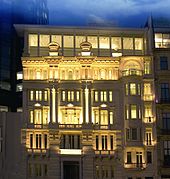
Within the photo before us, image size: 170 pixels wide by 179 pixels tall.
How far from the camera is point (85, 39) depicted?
71625mm

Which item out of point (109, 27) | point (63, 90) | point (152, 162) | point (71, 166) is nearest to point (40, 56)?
point (63, 90)

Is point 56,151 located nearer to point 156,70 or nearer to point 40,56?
point 40,56

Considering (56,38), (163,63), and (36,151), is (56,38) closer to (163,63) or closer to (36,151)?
(163,63)

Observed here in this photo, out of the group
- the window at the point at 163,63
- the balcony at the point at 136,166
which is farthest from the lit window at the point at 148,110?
the balcony at the point at 136,166

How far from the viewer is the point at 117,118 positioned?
6669 centimetres

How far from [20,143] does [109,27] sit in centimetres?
2229

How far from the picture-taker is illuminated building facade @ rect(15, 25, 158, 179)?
65.1 meters

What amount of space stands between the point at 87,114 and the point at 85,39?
1233 centimetres

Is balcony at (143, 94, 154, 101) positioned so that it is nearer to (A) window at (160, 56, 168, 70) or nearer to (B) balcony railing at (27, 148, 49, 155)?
(A) window at (160, 56, 168, 70)

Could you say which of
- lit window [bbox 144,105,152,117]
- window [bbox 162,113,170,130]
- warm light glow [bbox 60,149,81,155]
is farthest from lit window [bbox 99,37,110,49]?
warm light glow [bbox 60,149,81,155]

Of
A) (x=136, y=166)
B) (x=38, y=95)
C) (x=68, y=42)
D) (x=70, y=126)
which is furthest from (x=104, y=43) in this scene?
(x=136, y=166)

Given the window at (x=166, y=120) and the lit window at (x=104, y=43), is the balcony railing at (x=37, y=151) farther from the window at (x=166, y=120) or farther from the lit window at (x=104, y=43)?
the lit window at (x=104, y=43)

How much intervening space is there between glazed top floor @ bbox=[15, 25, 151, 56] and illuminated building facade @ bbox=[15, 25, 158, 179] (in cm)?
34

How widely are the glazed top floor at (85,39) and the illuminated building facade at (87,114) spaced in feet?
1.12
